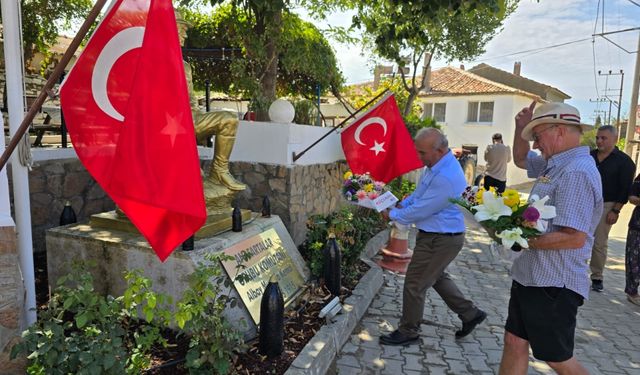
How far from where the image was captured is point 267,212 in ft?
15.7

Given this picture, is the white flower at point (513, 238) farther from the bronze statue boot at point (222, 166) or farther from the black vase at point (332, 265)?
the bronze statue boot at point (222, 166)

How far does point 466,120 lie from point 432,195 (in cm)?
2706

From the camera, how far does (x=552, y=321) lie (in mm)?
2496

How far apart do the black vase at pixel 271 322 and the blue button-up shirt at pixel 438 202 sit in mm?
1349

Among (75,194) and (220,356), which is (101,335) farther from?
(75,194)

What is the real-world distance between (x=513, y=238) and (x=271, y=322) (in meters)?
1.68

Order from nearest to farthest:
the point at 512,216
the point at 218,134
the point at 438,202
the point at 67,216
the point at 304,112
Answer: the point at 512,216 < the point at 438,202 < the point at 67,216 < the point at 218,134 < the point at 304,112

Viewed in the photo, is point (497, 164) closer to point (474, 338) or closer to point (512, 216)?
point (474, 338)

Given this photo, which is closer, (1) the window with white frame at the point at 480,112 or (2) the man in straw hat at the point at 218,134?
(2) the man in straw hat at the point at 218,134

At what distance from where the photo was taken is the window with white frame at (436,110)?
29.8m

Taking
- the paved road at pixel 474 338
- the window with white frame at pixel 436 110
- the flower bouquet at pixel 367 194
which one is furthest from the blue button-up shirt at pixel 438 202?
the window with white frame at pixel 436 110

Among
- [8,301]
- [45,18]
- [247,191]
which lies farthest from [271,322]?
[45,18]

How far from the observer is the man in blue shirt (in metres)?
3.63

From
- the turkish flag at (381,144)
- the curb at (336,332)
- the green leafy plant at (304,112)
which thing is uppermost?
the green leafy plant at (304,112)
